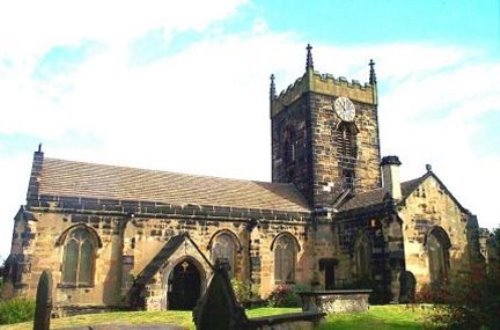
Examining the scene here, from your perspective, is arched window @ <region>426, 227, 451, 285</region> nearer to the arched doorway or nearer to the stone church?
the stone church

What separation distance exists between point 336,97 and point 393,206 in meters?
11.3

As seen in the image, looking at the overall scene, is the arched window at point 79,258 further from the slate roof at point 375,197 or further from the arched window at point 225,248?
the slate roof at point 375,197

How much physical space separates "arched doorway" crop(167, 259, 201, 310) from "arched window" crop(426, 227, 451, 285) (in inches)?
451

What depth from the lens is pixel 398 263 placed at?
2256cm

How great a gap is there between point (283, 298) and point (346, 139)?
41.1 feet

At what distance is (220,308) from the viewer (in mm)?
11211

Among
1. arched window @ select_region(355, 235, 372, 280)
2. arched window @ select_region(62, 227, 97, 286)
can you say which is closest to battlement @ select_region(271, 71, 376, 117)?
arched window @ select_region(355, 235, 372, 280)

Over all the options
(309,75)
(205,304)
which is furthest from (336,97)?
(205,304)

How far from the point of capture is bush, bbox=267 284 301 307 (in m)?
24.3

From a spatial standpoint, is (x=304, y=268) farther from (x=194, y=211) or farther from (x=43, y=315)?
(x=43, y=315)

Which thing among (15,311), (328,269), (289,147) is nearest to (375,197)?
(328,269)

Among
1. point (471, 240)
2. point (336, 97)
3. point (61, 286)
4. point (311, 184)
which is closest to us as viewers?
point (61, 286)

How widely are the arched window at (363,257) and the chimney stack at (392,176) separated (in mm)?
3031

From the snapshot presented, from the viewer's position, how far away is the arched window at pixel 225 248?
25297 mm
